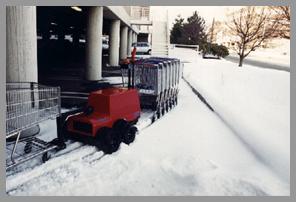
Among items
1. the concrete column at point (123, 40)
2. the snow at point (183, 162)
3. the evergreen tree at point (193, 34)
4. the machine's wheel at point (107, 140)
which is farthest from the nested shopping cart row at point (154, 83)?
the evergreen tree at point (193, 34)

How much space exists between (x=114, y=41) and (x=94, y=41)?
7.52m

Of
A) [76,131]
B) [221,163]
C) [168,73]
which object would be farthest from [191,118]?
[76,131]

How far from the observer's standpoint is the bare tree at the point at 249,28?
79.6 feet

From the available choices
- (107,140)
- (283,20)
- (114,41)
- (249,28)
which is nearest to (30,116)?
(107,140)

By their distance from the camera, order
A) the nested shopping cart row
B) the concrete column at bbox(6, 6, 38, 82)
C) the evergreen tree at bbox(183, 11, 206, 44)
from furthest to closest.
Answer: the evergreen tree at bbox(183, 11, 206, 44) < the nested shopping cart row < the concrete column at bbox(6, 6, 38, 82)

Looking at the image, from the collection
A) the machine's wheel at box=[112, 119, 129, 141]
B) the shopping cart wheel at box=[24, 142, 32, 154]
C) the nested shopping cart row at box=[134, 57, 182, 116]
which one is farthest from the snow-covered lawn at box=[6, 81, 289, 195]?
the nested shopping cart row at box=[134, 57, 182, 116]

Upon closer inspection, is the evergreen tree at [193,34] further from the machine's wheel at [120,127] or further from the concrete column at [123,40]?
the machine's wheel at [120,127]

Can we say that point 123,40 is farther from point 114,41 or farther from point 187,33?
point 187,33

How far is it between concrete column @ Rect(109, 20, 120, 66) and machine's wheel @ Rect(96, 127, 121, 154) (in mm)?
17553

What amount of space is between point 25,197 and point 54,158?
124 cm

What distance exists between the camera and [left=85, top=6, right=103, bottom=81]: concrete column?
49.7 feet

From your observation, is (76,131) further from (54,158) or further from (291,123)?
(291,123)

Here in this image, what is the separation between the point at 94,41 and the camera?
15.4 metres

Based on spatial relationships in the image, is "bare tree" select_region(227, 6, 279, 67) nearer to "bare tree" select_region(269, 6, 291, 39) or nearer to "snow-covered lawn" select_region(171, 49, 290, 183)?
"bare tree" select_region(269, 6, 291, 39)
